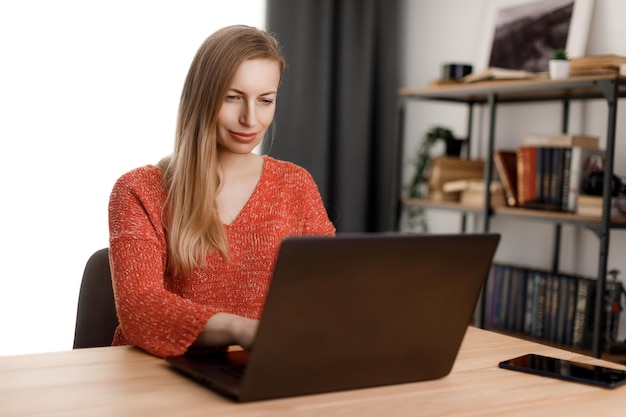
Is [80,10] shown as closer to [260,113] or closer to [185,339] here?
[260,113]

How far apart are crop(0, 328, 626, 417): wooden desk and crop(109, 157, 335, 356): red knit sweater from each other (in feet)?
0.22

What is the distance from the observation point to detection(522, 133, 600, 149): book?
285 cm

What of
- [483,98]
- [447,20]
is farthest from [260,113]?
[447,20]

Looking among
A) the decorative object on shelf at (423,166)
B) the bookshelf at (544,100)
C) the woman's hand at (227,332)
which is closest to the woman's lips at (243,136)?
the woman's hand at (227,332)

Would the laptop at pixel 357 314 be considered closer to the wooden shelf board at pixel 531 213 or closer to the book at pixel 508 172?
the wooden shelf board at pixel 531 213

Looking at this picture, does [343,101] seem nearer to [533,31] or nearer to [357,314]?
[533,31]

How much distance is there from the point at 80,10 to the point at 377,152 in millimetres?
1568

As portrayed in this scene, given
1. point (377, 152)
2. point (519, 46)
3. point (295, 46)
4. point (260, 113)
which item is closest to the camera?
point (260, 113)

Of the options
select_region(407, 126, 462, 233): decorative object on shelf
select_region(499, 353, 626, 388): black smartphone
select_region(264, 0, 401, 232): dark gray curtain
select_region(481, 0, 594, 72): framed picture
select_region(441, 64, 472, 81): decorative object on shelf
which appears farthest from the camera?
select_region(264, 0, 401, 232): dark gray curtain

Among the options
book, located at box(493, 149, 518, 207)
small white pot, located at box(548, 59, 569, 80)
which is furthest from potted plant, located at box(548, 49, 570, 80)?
book, located at box(493, 149, 518, 207)

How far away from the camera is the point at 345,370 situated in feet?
3.43

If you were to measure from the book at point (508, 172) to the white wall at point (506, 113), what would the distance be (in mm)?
250

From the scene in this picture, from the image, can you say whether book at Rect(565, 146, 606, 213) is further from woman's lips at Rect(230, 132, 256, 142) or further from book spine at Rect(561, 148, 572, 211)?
woman's lips at Rect(230, 132, 256, 142)

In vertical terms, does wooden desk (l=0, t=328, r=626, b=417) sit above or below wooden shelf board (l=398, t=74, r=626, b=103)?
below
